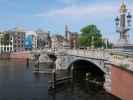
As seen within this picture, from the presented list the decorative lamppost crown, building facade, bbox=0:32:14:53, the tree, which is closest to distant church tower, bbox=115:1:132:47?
the decorative lamppost crown

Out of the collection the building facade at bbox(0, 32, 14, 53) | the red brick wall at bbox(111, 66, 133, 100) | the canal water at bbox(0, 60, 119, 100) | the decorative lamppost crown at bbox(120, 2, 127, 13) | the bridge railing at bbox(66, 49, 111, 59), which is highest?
the decorative lamppost crown at bbox(120, 2, 127, 13)

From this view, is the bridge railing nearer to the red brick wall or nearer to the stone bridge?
the stone bridge

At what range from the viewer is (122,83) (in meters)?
38.5

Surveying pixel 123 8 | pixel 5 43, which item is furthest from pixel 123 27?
pixel 5 43

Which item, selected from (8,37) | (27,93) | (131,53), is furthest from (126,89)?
(8,37)

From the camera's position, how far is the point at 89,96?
155 feet

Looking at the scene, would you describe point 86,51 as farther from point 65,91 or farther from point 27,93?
point 27,93

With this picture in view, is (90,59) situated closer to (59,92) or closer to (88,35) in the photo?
(59,92)

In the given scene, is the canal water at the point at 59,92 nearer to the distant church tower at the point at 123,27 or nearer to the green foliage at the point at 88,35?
the distant church tower at the point at 123,27

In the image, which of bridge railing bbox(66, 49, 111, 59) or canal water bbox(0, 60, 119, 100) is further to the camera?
bridge railing bbox(66, 49, 111, 59)

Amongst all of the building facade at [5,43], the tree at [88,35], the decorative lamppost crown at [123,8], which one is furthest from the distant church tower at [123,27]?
the building facade at [5,43]

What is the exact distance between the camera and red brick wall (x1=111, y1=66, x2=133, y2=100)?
35844 millimetres

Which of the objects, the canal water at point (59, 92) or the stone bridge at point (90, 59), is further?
the canal water at point (59, 92)

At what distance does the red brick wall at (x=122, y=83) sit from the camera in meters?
35.8
